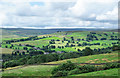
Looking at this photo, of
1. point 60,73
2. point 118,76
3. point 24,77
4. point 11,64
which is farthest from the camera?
point 11,64

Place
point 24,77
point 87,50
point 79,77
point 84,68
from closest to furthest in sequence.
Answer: point 79,77, point 84,68, point 24,77, point 87,50

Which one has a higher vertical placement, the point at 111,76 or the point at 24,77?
the point at 111,76

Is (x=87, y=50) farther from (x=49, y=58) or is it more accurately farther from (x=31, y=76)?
(x=31, y=76)

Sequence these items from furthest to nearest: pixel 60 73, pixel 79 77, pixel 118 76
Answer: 1. pixel 60 73
2. pixel 79 77
3. pixel 118 76

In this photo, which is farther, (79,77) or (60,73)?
(60,73)

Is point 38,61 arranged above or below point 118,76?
below

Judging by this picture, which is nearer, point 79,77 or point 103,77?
point 103,77

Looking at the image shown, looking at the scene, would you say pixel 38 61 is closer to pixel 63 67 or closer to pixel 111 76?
pixel 63 67

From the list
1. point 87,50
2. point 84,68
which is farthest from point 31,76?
point 87,50

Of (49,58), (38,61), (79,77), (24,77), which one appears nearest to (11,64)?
(38,61)
